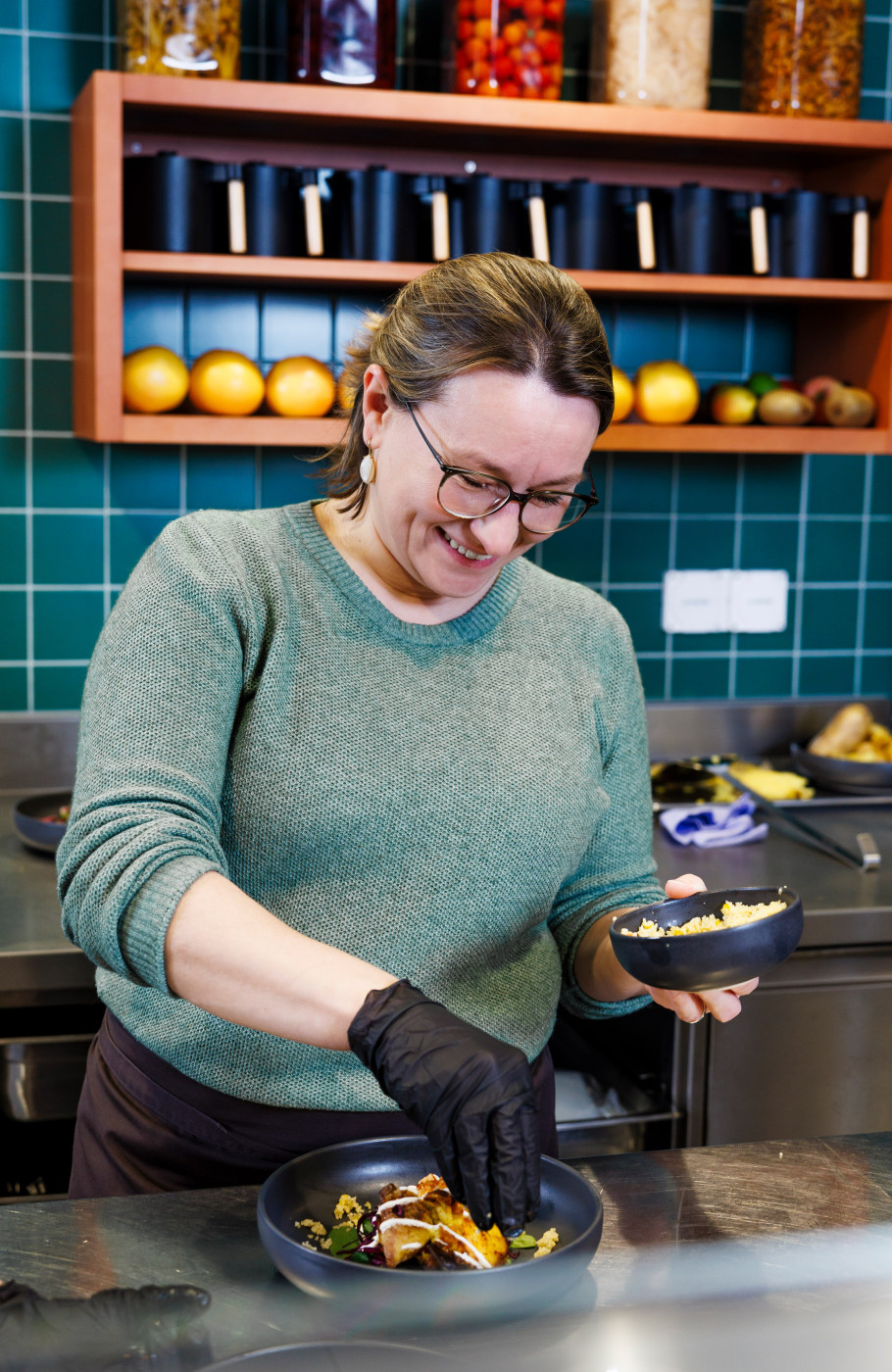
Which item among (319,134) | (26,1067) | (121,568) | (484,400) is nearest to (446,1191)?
(484,400)

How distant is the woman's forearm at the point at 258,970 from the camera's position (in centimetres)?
89

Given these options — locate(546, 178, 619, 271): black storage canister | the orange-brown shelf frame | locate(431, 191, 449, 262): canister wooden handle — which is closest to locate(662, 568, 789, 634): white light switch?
the orange-brown shelf frame

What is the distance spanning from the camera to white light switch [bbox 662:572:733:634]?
251cm

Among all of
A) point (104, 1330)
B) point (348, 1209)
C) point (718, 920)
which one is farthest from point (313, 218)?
point (104, 1330)

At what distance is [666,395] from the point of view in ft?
7.16

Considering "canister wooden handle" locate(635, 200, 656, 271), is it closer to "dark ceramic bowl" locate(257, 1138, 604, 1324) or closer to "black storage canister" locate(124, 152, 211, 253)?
"black storage canister" locate(124, 152, 211, 253)

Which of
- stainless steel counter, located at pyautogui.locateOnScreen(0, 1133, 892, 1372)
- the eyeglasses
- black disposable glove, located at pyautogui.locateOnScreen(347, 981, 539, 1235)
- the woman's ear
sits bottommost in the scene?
stainless steel counter, located at pyautogui.locateOnScreen(0, 1133, 892, 1372)

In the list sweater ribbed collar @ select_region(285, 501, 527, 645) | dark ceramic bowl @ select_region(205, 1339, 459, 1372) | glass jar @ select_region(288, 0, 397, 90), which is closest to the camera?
dark ceramic bowl @ select_region(205, 1339, 459, 1372)

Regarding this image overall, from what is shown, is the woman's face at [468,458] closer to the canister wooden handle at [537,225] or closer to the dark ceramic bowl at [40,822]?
the dark ceramic bowl at [40,822]

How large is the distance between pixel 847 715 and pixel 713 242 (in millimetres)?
866

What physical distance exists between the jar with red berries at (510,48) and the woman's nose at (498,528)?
120 centimetres

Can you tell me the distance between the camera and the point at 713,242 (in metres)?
2.16

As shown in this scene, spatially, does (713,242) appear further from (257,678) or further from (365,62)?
(257,678)

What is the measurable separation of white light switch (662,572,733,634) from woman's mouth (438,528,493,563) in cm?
142
